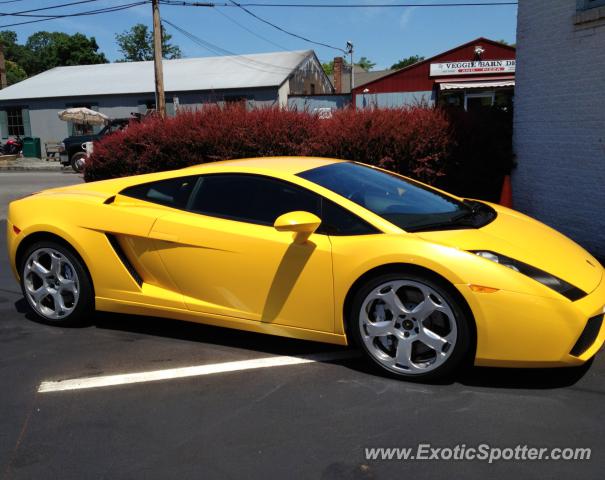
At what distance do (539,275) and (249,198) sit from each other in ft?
6.14

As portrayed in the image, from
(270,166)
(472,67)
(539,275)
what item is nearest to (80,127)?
(472,67)

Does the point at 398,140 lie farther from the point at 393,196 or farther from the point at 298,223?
the point at 298,223

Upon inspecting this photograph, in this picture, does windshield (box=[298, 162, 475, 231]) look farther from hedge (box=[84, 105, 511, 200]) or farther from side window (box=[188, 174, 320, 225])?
hedge (box=[84, 105, 511, 200])

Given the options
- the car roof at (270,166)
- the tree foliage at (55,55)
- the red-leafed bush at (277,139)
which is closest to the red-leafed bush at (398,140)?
the red-leafed bush at (277,139)

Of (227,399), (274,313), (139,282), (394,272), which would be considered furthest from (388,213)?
(139,282)

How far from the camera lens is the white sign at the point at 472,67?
27.2 metres

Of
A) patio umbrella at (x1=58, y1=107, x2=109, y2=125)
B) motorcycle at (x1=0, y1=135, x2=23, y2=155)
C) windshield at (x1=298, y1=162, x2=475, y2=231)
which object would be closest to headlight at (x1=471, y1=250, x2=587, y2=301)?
windshield at (x1=298, y1=162, x2=475, y2=231)

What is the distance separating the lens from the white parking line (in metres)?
3.56

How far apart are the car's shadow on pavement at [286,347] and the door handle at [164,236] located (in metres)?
0.77

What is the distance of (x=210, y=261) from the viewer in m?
3.91

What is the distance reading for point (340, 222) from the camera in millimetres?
3658

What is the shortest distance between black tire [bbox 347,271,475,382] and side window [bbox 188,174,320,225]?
0.66 meters

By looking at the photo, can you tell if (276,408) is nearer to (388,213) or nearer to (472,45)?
(388,213)

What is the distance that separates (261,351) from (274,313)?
38 cm
